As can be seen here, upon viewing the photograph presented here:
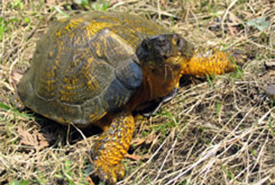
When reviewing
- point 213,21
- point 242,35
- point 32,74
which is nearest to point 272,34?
point 242,35

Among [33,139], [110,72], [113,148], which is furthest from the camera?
[33,139]

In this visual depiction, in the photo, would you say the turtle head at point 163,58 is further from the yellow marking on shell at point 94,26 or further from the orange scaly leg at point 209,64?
the yellow marking on shell at point 94,26

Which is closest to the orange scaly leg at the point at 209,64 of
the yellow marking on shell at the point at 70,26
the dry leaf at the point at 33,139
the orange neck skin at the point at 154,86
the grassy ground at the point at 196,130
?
the grassy ground at the point at 196,130

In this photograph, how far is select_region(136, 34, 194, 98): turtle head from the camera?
9.07ft

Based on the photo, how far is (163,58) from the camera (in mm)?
2818

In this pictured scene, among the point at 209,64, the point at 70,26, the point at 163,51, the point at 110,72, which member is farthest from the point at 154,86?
the point at 70,26

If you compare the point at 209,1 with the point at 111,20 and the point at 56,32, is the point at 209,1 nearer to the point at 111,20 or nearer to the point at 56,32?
the point at 111,20

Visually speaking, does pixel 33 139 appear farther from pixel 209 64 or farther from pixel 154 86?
pixel 209 64

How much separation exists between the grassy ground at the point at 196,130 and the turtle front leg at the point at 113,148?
0.12 m

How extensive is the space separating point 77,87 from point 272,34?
2325mm

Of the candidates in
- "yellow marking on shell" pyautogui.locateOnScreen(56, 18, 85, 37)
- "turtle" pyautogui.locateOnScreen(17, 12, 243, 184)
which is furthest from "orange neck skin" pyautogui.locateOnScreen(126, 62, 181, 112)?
"yellow marking on shell" pyautogui.locateOnScreen(56, 18, 85, 37)

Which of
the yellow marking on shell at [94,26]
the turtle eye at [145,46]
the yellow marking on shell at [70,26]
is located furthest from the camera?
the yellow marking on shell at [70,26]

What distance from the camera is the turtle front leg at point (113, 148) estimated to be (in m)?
3.01

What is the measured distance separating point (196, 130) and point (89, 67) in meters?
1.23
